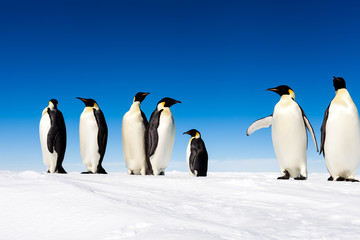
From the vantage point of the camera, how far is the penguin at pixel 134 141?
9047 mm

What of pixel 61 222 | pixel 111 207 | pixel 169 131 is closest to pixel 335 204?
pixel 111 207

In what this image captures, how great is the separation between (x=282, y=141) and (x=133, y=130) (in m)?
3.45

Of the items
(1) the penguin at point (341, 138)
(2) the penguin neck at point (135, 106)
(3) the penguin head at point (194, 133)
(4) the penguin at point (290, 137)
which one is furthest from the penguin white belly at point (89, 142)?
(1) the penguin at point (341, 138)

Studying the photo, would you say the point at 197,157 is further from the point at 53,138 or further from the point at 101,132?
the point at 53,138

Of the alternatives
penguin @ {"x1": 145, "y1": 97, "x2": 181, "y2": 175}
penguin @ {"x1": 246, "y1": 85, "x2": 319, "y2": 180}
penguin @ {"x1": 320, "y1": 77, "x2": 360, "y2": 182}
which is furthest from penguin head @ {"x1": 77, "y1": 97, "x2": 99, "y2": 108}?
penguin @ {"x1": 320, "y1": 77, "x2": 360, "y2": 182}

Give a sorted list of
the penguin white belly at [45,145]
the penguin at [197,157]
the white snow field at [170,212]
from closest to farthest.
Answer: the white snow field at [170,212]
the penguin white belly at [45,145]
the penguin at [197,157]

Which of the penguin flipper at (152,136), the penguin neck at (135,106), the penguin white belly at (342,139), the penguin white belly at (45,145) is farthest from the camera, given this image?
the penguin neck at (135,106)

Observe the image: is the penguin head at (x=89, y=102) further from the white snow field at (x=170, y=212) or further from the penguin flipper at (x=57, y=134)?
the white snow field at (x=170, y=212)

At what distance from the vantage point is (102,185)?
480cm

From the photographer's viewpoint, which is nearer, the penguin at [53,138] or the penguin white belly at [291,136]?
the penguin white belly at [291,136]

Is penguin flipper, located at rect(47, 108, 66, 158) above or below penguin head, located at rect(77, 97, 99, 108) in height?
below

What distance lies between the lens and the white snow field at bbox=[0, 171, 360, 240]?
10.1 feet

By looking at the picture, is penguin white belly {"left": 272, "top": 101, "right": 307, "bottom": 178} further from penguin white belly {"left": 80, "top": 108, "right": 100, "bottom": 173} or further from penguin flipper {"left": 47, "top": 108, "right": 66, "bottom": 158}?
penguin flipper {"left": 47, "top": 108, "right": 66, "bottom": 158}

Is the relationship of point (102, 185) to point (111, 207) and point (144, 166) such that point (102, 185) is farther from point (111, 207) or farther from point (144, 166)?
point (144, 166)
